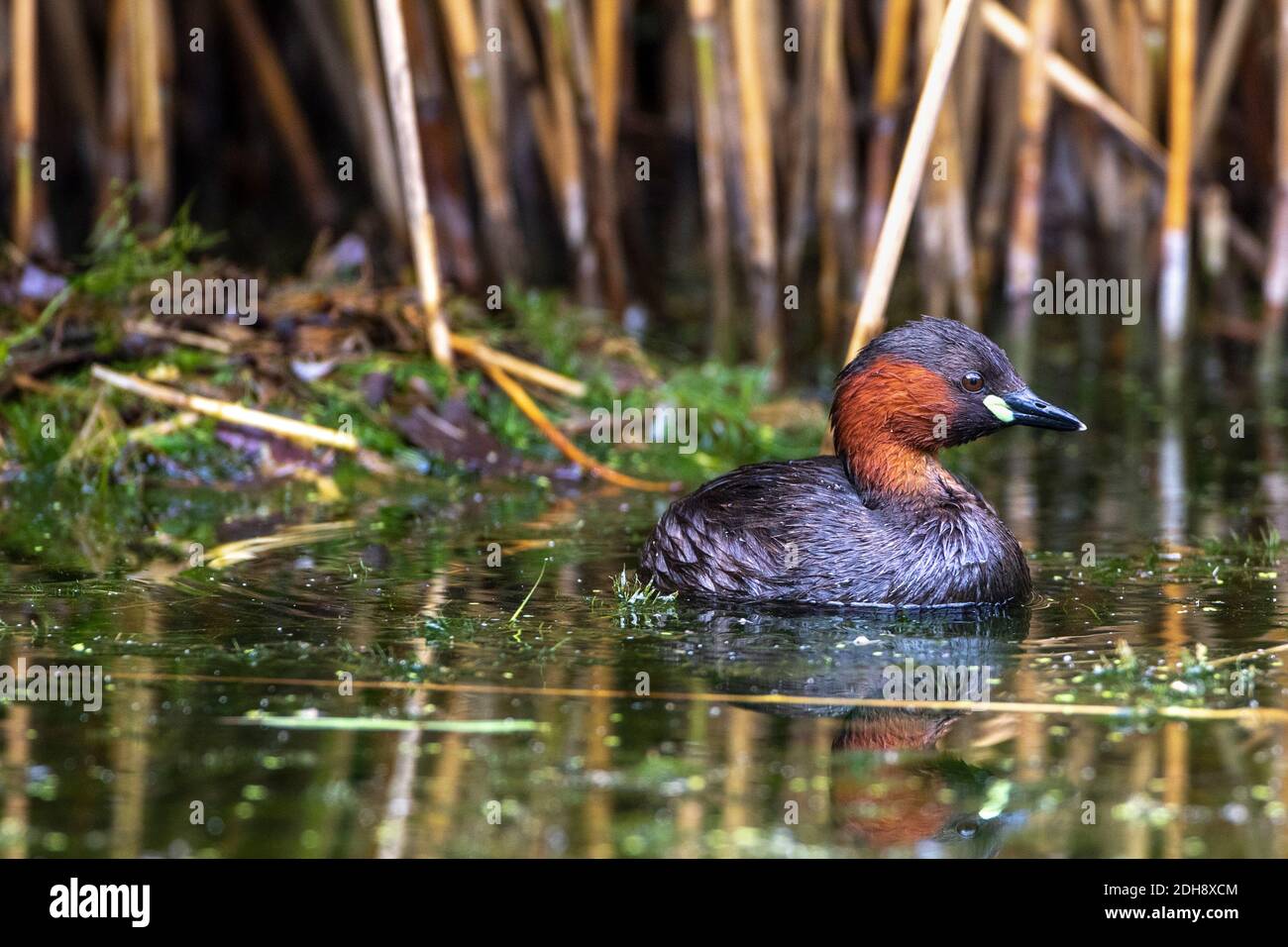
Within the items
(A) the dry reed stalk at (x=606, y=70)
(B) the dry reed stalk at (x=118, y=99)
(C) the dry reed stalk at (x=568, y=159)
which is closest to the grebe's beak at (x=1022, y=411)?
(A) the dry reed stalk at (x=606, y=70)

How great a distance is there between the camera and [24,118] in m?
8.96

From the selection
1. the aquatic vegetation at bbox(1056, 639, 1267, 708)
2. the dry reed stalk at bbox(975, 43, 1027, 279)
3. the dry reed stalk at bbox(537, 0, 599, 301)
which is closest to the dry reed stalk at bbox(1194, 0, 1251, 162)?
the dry reed stalk at bbox(975, 43, 1027, 279)

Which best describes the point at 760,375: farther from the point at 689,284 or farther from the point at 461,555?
the point at 689,284

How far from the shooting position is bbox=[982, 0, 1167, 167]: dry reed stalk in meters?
10.0

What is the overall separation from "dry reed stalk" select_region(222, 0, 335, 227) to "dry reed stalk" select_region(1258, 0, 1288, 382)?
6343mm

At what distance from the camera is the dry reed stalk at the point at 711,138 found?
9.66 m

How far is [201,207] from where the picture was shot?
14.9m

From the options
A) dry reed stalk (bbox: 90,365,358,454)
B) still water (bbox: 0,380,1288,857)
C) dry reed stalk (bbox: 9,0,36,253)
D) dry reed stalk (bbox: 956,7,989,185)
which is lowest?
still water (bbox: 0,380,1288,857)

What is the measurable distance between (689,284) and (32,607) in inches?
296

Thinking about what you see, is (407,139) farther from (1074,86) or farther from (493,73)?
(1074,86)

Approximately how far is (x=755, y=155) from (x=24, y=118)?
3.52 meters

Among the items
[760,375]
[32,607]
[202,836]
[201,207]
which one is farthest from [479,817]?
[201,207]

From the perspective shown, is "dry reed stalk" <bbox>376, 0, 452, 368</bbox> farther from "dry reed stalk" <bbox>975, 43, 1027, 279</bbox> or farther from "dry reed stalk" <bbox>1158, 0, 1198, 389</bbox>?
"dry reed stalk" <bbox>975, 43, 1027, 279</bbox>

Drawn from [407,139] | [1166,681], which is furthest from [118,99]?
[1166,681]
